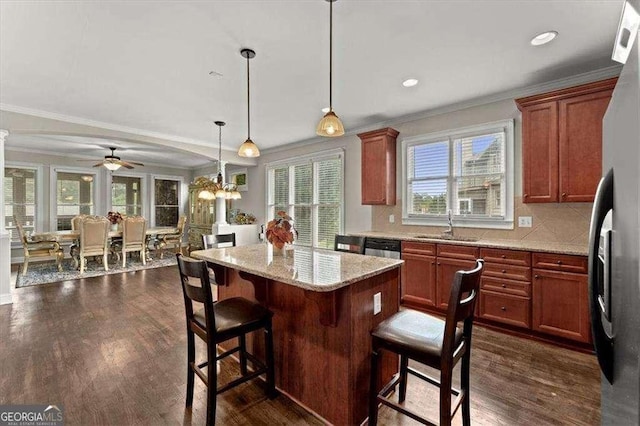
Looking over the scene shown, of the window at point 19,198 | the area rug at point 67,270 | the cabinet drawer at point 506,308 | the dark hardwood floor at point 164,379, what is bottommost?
the dark hardwood floor at point 164,379

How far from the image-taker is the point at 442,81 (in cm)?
323

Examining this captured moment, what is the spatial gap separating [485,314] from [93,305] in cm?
483

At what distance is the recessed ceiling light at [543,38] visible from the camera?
2.34 metres

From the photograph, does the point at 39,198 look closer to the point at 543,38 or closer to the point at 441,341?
the point at 441,341

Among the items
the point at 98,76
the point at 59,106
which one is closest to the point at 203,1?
the point at 98,76

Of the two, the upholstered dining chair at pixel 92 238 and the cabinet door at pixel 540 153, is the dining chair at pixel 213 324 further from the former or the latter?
the upholstered dining chair at pixel 92 238

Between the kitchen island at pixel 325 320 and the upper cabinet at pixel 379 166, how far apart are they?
2314 mm

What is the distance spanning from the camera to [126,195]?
8570mm

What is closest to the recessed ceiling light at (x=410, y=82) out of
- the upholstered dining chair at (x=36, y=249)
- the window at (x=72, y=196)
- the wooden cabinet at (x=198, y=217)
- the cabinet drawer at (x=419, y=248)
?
the cabinet drawer at (x=419, y=248)

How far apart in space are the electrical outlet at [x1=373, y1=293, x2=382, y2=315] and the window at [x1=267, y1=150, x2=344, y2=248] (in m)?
3.28

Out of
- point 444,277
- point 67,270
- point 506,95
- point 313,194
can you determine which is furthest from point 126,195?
point 506,95

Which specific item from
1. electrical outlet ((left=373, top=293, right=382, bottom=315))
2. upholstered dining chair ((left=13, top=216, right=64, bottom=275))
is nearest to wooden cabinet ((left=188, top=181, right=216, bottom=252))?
upholstered dining chair ((left=13, top=216, right=64, bottom=275))

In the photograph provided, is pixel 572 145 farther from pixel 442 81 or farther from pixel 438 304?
pixel 438 304

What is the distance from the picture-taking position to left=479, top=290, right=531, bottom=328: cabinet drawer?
9.48 ft
